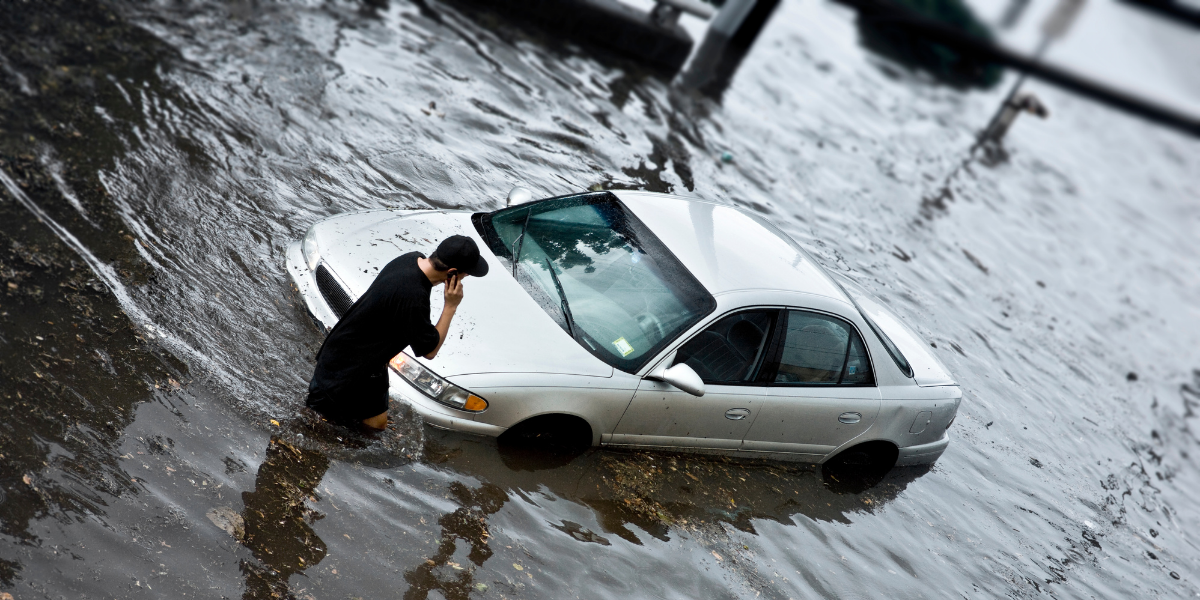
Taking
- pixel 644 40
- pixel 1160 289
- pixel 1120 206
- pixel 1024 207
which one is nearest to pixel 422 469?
pixel 644 40

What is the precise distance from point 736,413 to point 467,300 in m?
1.95

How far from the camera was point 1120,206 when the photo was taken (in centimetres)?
1702

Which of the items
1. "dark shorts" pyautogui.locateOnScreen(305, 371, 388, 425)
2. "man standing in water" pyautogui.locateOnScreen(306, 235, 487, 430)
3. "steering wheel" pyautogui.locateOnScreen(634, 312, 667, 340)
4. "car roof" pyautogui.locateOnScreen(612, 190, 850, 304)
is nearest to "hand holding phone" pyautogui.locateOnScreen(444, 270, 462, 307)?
"man standing in water" pyautogui.locateOnScreen(306, 235, 487, 430)

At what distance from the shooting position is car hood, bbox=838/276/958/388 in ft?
22.9

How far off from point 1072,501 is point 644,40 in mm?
9409

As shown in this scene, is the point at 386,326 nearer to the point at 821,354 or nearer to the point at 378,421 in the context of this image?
the point at 378,421

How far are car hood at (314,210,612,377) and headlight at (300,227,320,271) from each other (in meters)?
0.03

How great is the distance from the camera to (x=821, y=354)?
246 inches

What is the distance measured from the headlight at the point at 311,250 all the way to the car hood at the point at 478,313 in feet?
0.11

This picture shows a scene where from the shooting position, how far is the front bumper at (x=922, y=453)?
7.04 metres

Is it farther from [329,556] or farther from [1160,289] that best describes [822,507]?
[1160,289]

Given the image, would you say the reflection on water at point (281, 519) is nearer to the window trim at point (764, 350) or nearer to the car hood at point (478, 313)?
the car hood at point (478, 313)

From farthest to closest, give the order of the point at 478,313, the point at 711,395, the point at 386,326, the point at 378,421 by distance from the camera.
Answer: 1. the point at 711,395
2. the point at 478,313
3. the point at 378,421
4. the point at 386,326

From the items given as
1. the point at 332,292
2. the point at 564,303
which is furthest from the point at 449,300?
the point at 332,292
